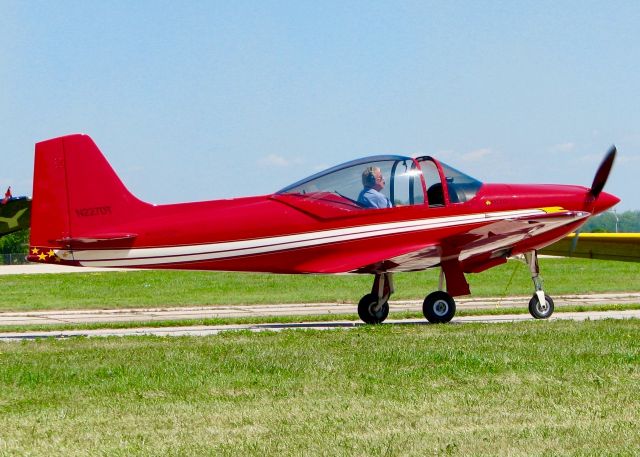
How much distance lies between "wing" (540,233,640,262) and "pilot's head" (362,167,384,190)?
885 cm

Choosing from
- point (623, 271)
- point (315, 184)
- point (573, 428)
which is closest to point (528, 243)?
point (315, 184)

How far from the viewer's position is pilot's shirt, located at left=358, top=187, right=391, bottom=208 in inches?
592

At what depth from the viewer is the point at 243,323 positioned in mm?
17938

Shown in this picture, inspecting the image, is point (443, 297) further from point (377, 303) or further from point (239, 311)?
point (239, 311)

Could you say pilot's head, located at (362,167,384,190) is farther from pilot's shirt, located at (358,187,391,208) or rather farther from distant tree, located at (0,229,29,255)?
distant tree, located at (0,229,29,255)

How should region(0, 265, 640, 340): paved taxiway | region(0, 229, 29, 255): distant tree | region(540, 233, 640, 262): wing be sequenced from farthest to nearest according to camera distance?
region(0, 229, 29, 255): distant tree → region(540, 233, 640, 262): wing → region(0, 265, 640, 340): paved taxiway

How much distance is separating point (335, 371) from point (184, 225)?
18.5 ft

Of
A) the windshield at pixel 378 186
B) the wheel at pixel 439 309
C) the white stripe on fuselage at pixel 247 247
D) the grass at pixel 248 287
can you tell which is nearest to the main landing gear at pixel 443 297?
the wheel at pixel 439 309

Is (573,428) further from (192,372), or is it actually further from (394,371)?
(192,372)

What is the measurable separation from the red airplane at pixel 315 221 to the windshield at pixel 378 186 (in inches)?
0.6

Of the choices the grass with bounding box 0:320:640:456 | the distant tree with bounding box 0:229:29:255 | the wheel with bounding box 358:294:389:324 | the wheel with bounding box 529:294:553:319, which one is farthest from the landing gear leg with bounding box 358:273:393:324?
the distant tree with bounding box 0:229:29:255

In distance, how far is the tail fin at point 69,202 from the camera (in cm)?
1451

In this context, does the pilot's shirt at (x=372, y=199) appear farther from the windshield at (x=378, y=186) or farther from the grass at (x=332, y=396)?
the grass at (x=332, y=396)

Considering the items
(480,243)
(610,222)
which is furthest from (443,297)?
(610,222)
